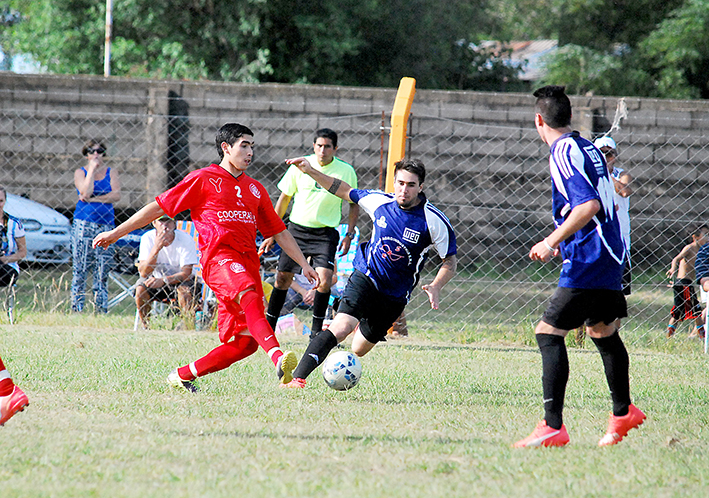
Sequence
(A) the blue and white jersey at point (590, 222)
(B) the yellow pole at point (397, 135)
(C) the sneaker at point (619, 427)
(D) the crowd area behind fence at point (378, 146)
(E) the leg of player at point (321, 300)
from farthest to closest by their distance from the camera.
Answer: (D) the crowd area behind fence at point (378, 146), (B) the yellow pole at point (397, 135), (E) the leg of player at point (321, 300), (C) the sneaker at point (619, 427), (A) the blue and white jersey at point (590, 222)

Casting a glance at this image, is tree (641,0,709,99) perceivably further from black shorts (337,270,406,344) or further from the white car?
black shorts (337,270,406,344)

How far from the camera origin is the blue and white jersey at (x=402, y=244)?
17.3 ft

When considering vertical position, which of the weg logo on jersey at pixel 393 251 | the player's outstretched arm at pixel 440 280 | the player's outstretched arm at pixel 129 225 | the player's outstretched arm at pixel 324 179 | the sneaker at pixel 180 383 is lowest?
the sneaker at pixel 180 383

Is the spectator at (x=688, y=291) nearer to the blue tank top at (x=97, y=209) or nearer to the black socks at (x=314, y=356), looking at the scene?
the black socks at (x=314, y=356)

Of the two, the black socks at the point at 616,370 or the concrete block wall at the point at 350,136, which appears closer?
the black socks at the point at 616,370

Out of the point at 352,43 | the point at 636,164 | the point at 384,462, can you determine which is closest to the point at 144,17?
the point at 352,43

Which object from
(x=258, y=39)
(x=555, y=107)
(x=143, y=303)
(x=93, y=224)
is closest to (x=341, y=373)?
(x=555, y=107)

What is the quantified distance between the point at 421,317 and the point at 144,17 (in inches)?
441

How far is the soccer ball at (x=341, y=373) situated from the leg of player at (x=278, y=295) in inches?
91.9

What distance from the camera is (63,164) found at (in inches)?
458

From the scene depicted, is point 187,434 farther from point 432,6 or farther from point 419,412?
point 432,6

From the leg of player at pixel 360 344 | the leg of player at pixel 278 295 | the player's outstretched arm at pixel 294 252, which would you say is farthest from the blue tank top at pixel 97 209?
the leg of player at pixel 360 344

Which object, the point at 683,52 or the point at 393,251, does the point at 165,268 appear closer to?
the point at 393,251

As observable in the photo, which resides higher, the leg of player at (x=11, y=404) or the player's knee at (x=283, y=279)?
the leg of player at (x=11, y=404)
